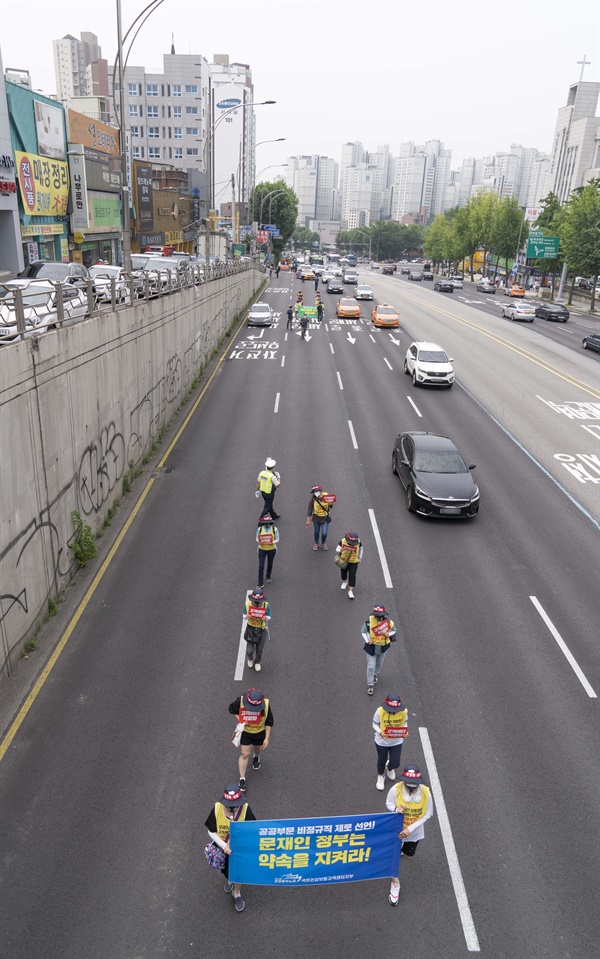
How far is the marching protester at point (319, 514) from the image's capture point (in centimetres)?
1430

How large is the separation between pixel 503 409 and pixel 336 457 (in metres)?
10.3

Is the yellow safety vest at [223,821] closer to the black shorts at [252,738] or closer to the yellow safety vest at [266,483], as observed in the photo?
the black shorts at [252,738]

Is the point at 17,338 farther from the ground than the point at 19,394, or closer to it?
farther from the ground

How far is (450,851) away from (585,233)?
2460 inches

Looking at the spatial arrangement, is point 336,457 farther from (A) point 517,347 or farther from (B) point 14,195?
(A) point 517,347

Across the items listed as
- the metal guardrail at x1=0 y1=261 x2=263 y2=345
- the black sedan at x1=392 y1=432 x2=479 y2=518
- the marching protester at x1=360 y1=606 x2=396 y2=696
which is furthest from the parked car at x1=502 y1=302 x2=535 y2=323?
the marching protester at x1=360 y1=606 x2=396 y2=696

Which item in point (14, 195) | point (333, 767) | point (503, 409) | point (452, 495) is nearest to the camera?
point (333, 767)

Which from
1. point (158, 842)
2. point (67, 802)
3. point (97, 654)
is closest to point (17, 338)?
point (97, 654)

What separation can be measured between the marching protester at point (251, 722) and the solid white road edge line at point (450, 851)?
234 centimetres

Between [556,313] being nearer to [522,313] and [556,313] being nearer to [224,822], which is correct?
[522,313]

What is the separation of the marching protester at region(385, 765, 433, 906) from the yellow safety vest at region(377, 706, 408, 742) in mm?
944

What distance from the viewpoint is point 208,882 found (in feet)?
23.7

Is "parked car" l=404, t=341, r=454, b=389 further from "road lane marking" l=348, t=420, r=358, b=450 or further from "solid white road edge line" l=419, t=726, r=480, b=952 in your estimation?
"solid white road edge line" l=419, t=726, r=480, b=952

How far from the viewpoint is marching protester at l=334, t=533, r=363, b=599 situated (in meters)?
12.5
